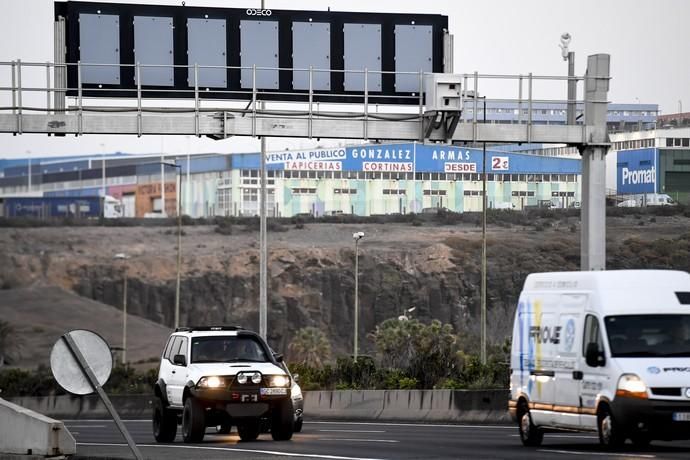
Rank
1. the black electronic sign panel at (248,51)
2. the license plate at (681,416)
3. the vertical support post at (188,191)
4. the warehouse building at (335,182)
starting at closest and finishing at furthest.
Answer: the license plate at (681,416) < the black electronic sign panel at (248,51) < the warehouse building at (335,182) < the vertical support post at (188,191)

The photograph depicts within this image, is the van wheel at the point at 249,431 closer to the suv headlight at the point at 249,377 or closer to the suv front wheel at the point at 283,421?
the suv front wheel at the point at 283,421

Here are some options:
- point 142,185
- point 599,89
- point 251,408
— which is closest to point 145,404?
point 599,89

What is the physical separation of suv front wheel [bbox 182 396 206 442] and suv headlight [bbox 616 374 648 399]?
7.76 meters

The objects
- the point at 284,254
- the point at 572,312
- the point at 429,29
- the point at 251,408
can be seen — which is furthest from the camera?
the point at 284,254

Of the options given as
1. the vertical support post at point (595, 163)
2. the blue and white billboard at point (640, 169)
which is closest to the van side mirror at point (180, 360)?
the vertical support post at point (595, 163)

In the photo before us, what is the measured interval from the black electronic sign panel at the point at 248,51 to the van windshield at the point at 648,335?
15.4 m

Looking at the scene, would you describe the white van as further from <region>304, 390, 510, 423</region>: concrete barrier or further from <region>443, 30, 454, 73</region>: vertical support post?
<region>443, 30, 454, 73</region>: vertical support post

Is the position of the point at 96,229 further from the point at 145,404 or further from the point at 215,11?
the point at 215,11

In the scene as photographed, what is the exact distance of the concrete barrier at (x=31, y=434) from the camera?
17766mm

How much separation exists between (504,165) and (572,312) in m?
74.2

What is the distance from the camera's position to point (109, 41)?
1341 inches

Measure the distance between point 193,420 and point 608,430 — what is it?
759 cm

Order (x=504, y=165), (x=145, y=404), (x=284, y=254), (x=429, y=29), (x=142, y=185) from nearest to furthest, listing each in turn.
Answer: (x=429, y=29) < (x=145, y=404) < (x=504, y=165) < (x=284, y=254) < (x=142, y=185)

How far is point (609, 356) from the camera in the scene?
1928cm
